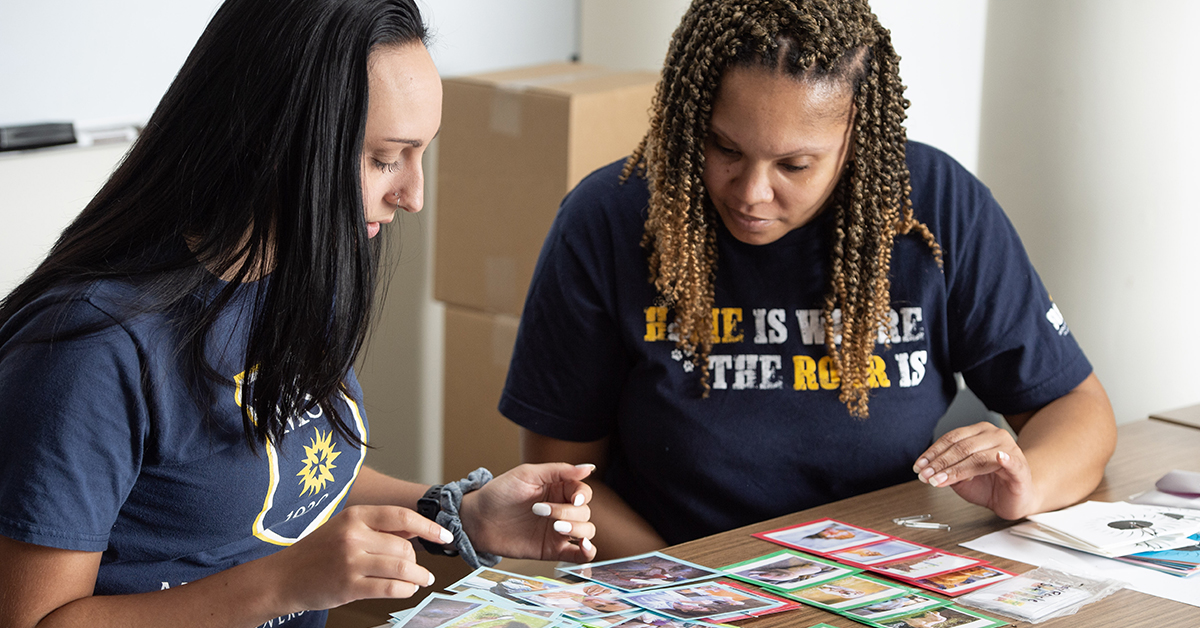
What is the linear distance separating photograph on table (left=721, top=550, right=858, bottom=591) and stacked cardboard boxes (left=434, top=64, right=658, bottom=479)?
129cm

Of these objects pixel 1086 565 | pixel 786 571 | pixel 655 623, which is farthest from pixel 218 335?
pixel 1086 565

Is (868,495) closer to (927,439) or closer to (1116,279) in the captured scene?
(927,439)

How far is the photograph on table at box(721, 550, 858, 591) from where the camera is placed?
1.24m

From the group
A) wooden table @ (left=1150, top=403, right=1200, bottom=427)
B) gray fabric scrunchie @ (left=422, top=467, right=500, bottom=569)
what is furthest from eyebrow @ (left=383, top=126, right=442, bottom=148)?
wooden table @ (left=1150, top=403, right=1200, bottom=427)

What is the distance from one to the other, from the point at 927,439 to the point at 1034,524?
23 centimetres

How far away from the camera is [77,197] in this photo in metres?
1.88

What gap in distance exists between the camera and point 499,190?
8.46 ft

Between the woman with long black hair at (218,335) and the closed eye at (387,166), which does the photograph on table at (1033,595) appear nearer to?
the woman with long black hair at (218,335)

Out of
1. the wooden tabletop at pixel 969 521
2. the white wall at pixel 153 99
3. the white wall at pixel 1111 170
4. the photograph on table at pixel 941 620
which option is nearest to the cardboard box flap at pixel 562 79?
the white wall at pixel 153 99

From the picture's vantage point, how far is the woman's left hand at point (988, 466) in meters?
1.38

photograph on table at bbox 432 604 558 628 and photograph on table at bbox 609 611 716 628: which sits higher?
photograph on table at bbox 432 604 558 628

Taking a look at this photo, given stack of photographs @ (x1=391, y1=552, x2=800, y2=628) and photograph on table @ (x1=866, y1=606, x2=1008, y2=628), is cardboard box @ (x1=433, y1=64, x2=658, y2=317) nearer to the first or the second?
stack of photographs @ (x1=391, y1=552, x2=800, y2=628)

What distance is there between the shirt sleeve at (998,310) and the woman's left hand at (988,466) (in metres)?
0.21

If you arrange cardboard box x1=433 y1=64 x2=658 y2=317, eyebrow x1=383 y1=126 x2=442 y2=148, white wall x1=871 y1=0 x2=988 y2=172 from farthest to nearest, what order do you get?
white wall x1=871 y1=0 x2=988 y2=172
cardboard box x1=433 y1=64 x2=658 y2=317
eyebrow x1=383 y1=126 x2=442 y2=148
